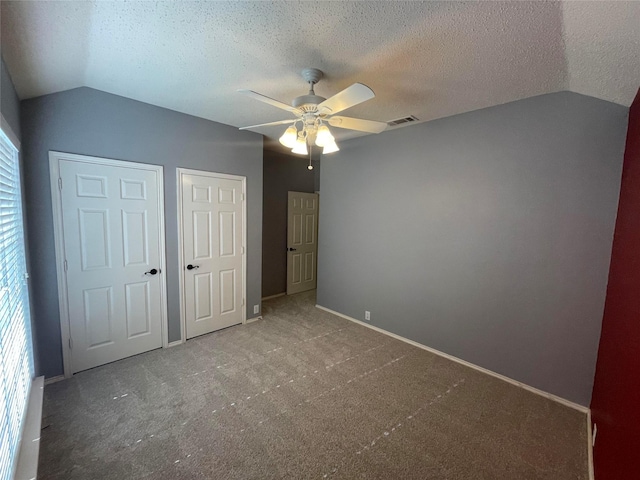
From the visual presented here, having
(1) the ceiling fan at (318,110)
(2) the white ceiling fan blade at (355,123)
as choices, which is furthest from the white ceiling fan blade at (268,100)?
(2) the white ceiling fan blade at (355,123)

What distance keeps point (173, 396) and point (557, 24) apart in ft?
11.7

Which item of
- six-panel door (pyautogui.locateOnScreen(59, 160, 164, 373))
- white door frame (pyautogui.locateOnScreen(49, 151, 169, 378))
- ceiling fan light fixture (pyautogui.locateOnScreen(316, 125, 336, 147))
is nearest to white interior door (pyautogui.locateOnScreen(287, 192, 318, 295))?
six-panel door (pyautogui.locateOnScreen(59, 160, 164, 373))

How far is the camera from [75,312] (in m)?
2.53

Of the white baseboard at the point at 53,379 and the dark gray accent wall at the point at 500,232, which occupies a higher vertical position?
the dark gray accent wall at the point at 500,232

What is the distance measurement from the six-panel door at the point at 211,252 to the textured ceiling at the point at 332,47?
45.7 inches

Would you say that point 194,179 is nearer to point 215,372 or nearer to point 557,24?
point 215,372

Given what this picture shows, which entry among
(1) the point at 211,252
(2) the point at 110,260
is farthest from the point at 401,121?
(2) the point at 110,260

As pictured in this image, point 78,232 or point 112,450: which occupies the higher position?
point 78,232

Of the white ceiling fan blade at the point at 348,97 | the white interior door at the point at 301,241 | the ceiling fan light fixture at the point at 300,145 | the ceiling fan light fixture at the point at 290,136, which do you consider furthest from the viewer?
the white interior door at the point at 301,241

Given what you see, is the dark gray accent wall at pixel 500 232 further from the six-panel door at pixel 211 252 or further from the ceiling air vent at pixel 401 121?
the six-panel door at pixel 211 252

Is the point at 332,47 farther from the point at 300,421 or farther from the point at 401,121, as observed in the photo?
the point at 300,421

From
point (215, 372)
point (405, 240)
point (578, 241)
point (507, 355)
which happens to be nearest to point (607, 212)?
point (578, 241)

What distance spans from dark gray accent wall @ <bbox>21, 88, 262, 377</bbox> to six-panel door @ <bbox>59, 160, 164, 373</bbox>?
0.39 feet

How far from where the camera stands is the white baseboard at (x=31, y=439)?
153 cm
